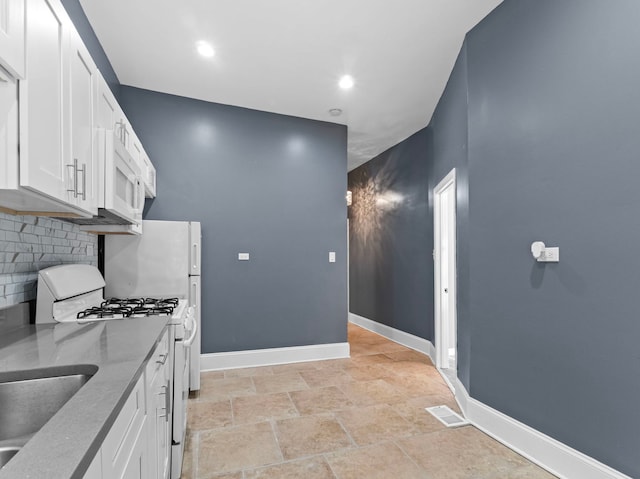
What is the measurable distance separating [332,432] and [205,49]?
10.1ft

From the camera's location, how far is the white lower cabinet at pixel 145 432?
0.86 metres

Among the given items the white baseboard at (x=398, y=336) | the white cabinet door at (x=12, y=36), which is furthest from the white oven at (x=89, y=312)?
the white baseboard at (x=398, y=336)

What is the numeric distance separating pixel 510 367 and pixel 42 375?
248 cm

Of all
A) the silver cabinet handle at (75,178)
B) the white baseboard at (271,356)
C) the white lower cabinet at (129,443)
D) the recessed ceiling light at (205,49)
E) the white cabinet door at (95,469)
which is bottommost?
the white baseboard at (271,356)

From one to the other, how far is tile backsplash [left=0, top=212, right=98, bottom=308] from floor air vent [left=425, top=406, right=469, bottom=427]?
2.74m

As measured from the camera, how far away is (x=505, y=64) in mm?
2408

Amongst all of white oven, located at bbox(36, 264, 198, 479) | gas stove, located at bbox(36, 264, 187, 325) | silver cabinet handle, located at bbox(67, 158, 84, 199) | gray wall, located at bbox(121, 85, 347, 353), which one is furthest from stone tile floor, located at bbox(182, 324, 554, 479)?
silver cabinet handle, located at bbox(67, 158, 84, 199)

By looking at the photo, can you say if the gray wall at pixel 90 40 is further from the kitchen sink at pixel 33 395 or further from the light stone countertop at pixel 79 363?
the kitchen sink at pixel 33 395

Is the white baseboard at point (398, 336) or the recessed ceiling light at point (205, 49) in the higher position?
the recessed ceiling light at point (205, 49)

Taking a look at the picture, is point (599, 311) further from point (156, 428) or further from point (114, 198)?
point (114, 198)

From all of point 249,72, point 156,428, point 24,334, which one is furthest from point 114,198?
point 249,72

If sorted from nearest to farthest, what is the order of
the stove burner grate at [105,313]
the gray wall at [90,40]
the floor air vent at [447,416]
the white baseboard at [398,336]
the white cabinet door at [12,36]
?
the white cabinet door at [12,36] < the stove burner grate at [105,313] < the gray wall at [90,40] < the floor air vent at [447,416] < the white baseboard at [398,336]

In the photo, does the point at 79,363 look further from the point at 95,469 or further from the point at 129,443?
the point at 95,469

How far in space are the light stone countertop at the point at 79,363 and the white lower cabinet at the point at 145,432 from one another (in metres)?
0.05
